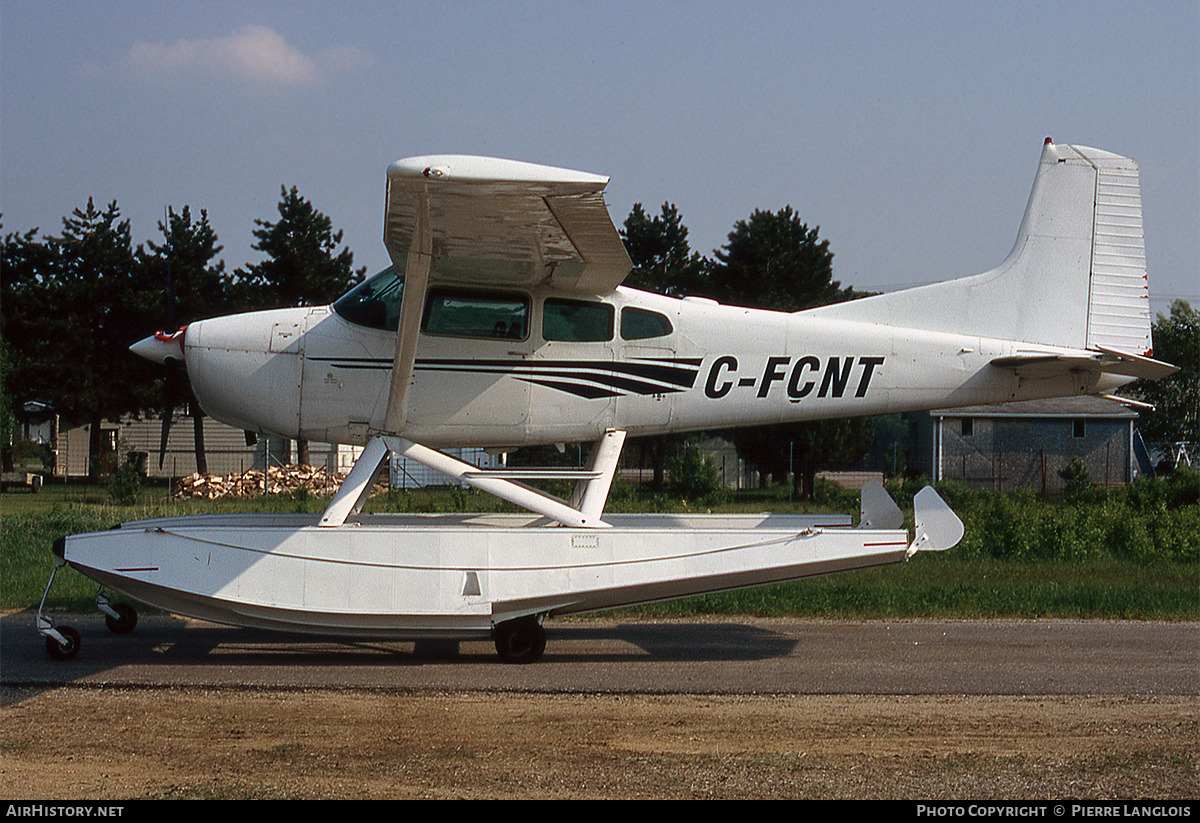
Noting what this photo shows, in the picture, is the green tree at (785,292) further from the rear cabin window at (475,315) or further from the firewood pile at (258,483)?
the rear cabin window at (475,315)

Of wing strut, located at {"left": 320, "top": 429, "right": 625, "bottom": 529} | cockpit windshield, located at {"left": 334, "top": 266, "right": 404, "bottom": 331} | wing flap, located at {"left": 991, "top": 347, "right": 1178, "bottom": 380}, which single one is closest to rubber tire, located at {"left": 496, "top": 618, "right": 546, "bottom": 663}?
wing strut, located at {"left": 320, "top": 429, "right": 625, "bottom": 529}

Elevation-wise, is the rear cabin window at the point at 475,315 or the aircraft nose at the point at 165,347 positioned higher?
the rear cabin window at the point at 475,315

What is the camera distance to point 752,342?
27.3 ft

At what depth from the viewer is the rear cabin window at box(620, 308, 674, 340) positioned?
8.35 meters

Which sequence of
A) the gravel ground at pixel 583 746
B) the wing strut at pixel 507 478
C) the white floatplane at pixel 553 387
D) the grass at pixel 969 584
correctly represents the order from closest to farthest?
the gravel ground at pixel 583 746, the white floatplane at pixel 553 387, the wing strut at pixel 507 478, the grass at pixel 969 584

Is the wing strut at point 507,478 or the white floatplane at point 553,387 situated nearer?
the white floatplane at point 553,387

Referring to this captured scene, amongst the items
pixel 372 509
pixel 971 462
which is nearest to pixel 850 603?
pixel 372 509

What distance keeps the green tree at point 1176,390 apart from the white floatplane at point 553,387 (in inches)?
1787

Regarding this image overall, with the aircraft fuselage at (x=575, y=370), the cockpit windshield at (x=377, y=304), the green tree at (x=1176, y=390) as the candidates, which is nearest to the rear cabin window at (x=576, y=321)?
the aircraft fuselage at (x=575, y=370)

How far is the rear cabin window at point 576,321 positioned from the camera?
8258 millimetres

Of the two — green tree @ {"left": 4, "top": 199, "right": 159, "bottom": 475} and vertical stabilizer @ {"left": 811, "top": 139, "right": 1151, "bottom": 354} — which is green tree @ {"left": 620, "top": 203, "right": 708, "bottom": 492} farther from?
vertical stabilizer @ {"left": 811, "top": 139, "right": 1151, "bottom": 354}

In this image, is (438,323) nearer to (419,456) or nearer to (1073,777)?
(419,456)

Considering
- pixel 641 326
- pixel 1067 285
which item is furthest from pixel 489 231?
pixel 1067 285

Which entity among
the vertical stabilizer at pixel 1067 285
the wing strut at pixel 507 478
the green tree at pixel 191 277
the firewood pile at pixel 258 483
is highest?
the green tree at pixel 191 277
